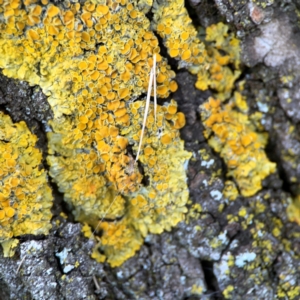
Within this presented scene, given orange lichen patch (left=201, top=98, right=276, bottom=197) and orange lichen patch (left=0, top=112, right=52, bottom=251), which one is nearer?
orange lichen patch (left=0, top=112, right=52, bottom=251)

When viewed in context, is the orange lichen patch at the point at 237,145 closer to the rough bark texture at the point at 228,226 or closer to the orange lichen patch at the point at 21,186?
the rough bark texture at the point at 228,226

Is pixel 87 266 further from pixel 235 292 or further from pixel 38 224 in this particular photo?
pixel 235 292

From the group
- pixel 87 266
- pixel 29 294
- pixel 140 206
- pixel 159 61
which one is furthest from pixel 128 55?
pixel 29 294

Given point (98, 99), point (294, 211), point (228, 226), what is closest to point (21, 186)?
point (98, 99)

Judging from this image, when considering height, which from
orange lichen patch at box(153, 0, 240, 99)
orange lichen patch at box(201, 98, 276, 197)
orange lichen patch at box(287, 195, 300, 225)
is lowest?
orange lichen patch at box(287, 195, 300, 225)

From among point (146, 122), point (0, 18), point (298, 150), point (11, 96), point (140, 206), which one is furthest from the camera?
point (298, 150)

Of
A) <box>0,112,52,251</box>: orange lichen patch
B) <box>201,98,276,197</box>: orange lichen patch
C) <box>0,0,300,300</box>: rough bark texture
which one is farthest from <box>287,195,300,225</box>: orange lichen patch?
<box>0,112,52,251</box>: orange lichen patch

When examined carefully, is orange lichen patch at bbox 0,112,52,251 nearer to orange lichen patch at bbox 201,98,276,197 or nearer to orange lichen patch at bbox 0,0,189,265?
orange lichen patch at bbox 0,0,189,265
